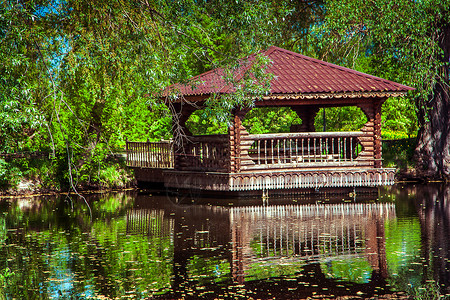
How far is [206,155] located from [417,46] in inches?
345

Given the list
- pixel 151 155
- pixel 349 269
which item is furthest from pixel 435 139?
pixel 349 269

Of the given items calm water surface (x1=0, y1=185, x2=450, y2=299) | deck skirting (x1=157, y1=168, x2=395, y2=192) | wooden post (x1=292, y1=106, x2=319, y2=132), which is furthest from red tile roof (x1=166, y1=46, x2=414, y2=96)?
calm water surface (x1=0, y1=185, x2=450, y2=299)

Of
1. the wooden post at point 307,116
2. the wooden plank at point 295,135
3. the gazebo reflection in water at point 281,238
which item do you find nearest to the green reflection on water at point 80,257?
the gazebo reflection in water at point 281,238

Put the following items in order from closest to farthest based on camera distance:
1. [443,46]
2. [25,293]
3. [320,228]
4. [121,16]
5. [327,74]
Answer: [25,293], [121,16], [320,228], [327,74], [443,46]

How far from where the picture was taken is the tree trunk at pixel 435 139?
25750mm

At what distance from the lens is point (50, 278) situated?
9.31 meters

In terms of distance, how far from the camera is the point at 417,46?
2325 centimetres

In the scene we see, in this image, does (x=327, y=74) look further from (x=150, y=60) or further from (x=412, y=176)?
(x=150, y=60)

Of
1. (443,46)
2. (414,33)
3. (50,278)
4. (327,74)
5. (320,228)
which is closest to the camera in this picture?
(50,278)

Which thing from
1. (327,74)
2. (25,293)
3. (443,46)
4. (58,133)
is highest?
(443,46)

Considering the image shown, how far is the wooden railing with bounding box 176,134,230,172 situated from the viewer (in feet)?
67.5

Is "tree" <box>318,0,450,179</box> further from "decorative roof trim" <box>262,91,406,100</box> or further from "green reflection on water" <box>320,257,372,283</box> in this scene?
"green reflection on water" <box>320,257,372,283</box>

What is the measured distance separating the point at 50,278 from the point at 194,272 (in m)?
2.10

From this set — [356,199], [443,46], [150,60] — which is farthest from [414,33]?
[150,60]
